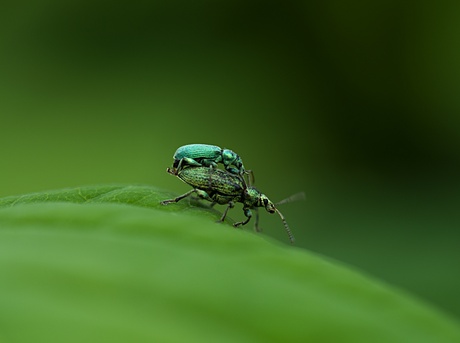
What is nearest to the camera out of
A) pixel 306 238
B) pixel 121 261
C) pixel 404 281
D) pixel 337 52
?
pixel 121 261

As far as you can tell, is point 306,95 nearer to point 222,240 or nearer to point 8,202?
point 8,202

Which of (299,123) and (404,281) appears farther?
(299,123)

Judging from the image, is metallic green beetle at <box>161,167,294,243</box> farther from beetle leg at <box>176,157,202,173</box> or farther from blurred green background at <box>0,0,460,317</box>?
blurred green background at <box>0,0,460,317</box>

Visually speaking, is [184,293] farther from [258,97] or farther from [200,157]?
[258,97]

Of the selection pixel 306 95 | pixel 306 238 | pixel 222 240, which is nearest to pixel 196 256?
pixel 222 240

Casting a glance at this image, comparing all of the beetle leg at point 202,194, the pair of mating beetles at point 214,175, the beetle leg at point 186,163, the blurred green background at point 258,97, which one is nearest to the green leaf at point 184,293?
the beetle leg at point 202,194

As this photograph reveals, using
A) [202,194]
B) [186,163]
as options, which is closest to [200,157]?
[186,163]

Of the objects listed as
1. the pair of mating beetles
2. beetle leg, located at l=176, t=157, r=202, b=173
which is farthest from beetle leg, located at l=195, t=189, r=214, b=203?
beetle leg, located at l=176, t=157, r=202, b=173
